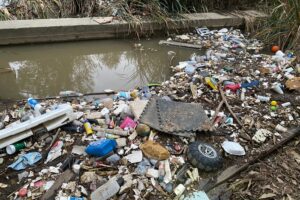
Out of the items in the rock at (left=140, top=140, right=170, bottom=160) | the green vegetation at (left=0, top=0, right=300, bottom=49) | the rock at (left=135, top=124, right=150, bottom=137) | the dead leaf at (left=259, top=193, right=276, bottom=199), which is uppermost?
the green vegetation at (left=0, top=0, right=300, bottom=49)

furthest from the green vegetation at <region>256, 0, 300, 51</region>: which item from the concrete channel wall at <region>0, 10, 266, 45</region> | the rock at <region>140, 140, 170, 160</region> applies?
the rock at <region>140, 140, 170, 160</region>

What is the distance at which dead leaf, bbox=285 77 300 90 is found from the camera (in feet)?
12.4

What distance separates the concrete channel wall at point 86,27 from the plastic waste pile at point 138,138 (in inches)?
61.9

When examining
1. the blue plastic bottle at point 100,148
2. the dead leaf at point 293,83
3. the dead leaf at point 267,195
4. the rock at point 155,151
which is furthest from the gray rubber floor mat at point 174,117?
the dead leaf at point 293,83

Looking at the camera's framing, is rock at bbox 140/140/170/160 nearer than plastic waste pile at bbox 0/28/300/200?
No

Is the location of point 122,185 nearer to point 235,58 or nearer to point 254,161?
point 254,161

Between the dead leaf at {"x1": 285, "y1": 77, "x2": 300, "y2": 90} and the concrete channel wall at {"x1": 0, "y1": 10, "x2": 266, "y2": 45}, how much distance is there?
2221 millimetres

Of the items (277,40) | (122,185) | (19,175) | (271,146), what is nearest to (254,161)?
(271,146)

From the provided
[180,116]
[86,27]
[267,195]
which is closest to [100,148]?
[180,116]

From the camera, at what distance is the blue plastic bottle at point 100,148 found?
8.36 ft

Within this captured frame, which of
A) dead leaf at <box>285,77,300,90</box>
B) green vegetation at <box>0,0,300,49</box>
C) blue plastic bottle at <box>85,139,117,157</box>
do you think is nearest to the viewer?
blue plastic bottle at <box>85,139,117,157</box>

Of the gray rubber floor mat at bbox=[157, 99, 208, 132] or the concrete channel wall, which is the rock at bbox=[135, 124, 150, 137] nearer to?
the gray rubber floor mat at bbox=[157, 99, 208, 132]

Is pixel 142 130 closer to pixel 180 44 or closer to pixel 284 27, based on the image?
pixel 180 44

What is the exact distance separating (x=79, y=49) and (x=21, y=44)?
2.89 feet
